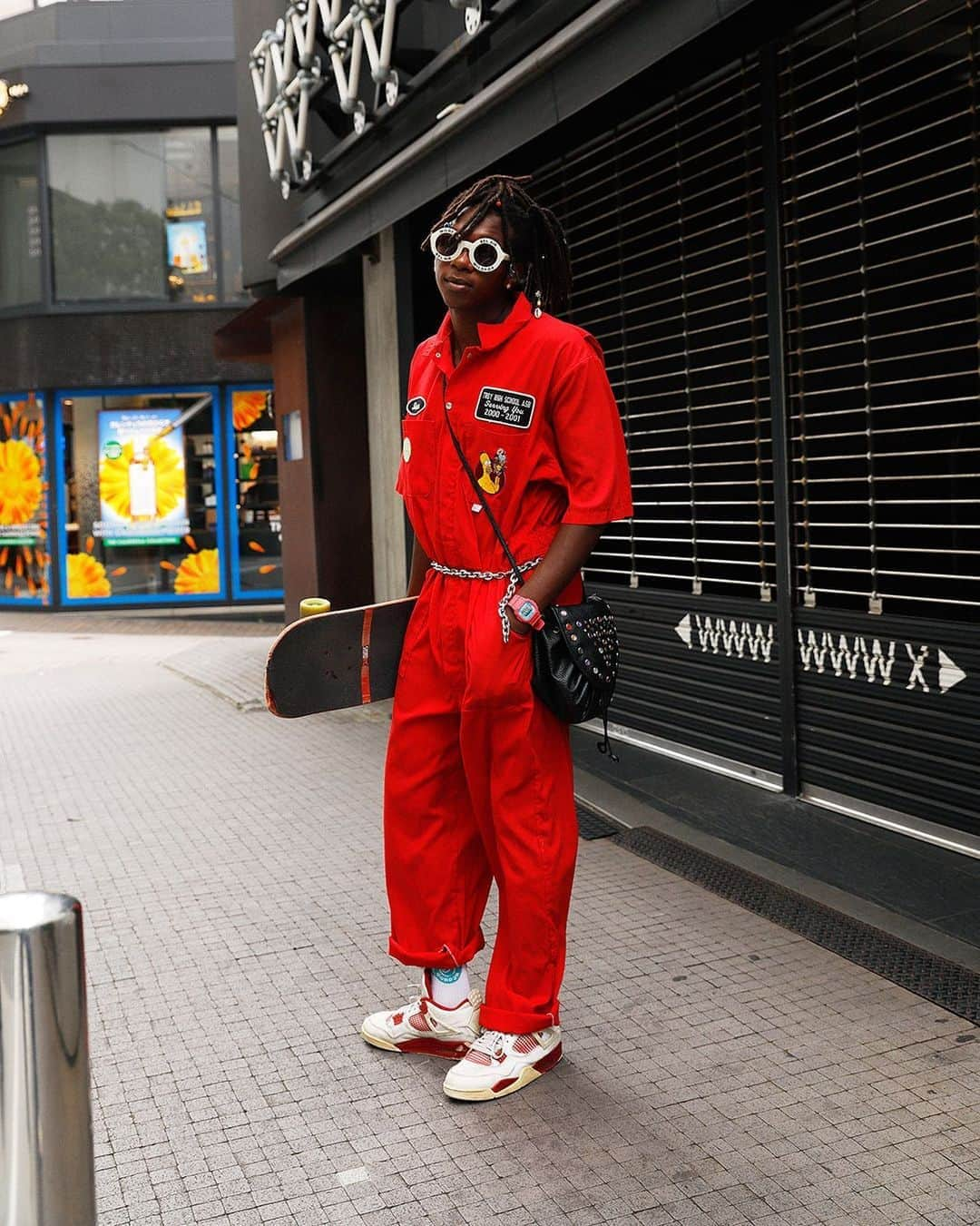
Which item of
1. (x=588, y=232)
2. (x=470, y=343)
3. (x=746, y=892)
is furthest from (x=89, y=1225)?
(x=588, y=232)

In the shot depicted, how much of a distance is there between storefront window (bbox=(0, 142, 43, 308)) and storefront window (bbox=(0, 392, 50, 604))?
137 centimetres

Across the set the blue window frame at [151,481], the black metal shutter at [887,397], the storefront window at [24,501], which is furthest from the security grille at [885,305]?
the storefront window at [24,501]

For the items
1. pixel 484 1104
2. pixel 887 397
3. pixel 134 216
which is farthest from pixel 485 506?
pixel 134 216

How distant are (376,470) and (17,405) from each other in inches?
402

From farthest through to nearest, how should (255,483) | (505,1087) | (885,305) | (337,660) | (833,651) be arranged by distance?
(255,483) → (833,651) → (885,305) → (337,660) → (505,1087)

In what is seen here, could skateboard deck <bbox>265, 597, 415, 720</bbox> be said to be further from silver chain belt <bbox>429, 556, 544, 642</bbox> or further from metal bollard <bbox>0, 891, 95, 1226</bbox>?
metal bollard <bbox>0, 891, 95, 1226</bbox>

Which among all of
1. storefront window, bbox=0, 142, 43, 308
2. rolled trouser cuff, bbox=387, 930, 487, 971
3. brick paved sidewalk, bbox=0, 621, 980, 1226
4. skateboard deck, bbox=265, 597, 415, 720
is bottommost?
brick paved sidewalk, bbox=0, 621, 980, 1226

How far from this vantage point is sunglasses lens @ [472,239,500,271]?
344 cm

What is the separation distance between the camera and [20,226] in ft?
60.7

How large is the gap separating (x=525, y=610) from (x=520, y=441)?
392 millimetres

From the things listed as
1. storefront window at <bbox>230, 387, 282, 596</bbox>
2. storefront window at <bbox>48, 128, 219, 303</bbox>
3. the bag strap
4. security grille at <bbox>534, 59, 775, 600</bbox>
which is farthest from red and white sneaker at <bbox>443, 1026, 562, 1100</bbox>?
storefront window at <bbox>48, 128, 219, 303</bbox>

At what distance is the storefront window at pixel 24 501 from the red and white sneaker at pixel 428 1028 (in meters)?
15.8

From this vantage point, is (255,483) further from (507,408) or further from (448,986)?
(507,408)

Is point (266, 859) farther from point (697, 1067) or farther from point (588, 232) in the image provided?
point (588, 232)
